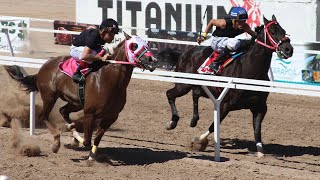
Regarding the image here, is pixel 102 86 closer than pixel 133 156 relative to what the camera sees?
Yes

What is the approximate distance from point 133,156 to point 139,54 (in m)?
1.69

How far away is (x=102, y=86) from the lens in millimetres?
9922

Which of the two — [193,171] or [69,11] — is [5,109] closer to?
[193,171]

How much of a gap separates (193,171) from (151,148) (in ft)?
5.21

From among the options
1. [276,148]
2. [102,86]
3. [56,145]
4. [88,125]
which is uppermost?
[102,86]

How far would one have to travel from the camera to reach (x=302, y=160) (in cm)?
1059

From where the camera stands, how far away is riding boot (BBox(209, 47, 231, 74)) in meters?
11.4

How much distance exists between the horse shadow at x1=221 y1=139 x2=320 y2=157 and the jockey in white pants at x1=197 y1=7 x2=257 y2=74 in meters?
1.10

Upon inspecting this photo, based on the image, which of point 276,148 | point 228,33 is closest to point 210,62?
point 228,33

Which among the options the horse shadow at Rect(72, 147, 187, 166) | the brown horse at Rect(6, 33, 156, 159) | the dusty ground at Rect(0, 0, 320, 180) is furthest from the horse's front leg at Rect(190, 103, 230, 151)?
the brown horse at Rect(6, 33, 156, 159)

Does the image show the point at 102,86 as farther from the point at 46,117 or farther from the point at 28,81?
the point at 28,81

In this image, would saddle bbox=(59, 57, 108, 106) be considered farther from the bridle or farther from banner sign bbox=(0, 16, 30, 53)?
banner sign bbox=(0, 16, 30, 53)

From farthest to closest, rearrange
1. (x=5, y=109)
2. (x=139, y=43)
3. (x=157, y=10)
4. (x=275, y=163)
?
1. (x=157, y=10)
2. (x=5, y=109)
3. (x=275, y=163)
4. (x=139, y=43)

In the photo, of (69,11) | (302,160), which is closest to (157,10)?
(69,11)
